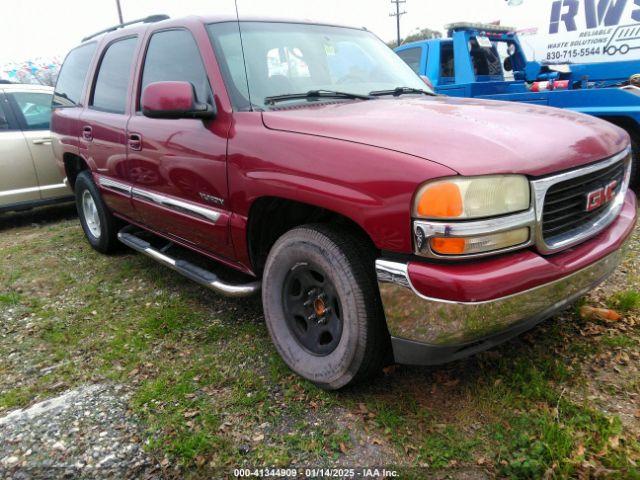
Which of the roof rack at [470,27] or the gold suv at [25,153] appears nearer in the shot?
the gold suv at [25,153]

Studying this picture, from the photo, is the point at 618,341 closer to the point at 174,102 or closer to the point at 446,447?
the point at 446,447

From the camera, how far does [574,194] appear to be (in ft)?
6.77

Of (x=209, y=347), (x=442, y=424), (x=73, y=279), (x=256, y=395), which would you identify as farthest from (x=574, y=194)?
(x=73, y=279)

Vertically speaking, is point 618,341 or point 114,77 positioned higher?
point 114,77

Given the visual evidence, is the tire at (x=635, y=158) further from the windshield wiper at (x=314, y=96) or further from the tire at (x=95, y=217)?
the tire at (x=95, y=217)

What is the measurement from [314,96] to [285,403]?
5.32 ft

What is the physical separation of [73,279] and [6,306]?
559 mm

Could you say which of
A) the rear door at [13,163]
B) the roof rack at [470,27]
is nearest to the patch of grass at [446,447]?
the rear door at [13,163]

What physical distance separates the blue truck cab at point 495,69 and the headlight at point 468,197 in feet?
13.2

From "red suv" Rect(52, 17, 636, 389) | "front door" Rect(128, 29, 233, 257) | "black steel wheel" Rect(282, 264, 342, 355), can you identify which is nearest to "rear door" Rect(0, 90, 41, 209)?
"red suv" Rect(52, 17, 636, 389)

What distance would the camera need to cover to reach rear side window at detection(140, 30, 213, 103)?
112 inches

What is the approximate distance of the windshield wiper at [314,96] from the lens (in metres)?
2.65

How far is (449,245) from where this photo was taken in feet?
5.90

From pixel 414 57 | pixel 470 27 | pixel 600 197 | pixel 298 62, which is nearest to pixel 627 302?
pixel 600 197
